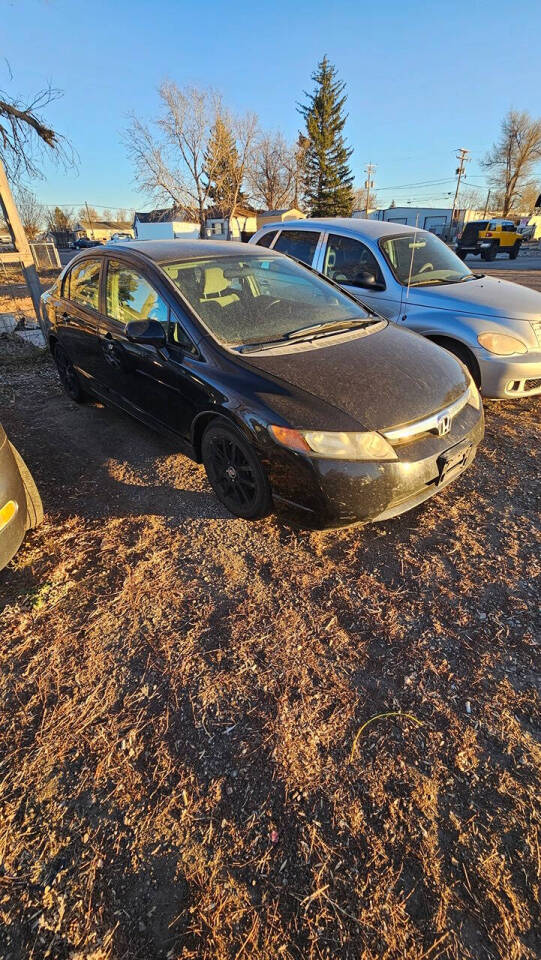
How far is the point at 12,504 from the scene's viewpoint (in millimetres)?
2354

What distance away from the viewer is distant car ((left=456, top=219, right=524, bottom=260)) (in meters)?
23.9

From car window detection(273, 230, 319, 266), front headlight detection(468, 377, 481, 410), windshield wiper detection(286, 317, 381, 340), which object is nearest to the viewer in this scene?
front headlight detection(468, 377, 481, 410)

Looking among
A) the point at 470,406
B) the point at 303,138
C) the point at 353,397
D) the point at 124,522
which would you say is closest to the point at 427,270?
the point at 470,406

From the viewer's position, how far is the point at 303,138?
45.0 meters

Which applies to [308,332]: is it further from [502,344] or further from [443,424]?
[502,344]

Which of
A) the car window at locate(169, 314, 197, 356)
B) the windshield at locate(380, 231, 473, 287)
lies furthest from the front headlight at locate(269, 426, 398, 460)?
the windshield at locate(380, 231, 473, 287)

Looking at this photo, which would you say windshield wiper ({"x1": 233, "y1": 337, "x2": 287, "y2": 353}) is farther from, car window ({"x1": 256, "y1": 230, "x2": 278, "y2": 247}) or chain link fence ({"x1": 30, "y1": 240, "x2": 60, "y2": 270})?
chain link fence ({"x1": 30, "y1": 240, "x2": 60, "y2": 270})

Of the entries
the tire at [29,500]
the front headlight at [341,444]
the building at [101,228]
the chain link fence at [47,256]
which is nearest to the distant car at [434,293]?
the front headlight at [341,444]

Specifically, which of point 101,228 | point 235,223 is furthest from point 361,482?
point 101,228

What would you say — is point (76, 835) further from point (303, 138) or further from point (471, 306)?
point (303, 138)

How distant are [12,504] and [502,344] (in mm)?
4092

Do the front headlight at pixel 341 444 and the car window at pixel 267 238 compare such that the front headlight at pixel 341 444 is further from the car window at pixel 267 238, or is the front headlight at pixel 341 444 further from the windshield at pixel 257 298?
the car window at pixel 267 238

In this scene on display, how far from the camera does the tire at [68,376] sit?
15.6 ft

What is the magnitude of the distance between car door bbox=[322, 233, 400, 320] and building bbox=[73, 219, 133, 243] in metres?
69.4
